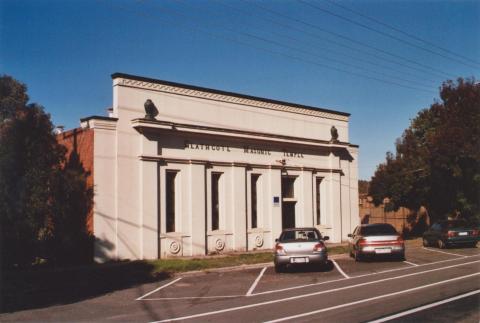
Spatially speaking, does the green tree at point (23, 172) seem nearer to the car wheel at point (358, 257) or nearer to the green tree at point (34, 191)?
the green tree at point (34, 191)

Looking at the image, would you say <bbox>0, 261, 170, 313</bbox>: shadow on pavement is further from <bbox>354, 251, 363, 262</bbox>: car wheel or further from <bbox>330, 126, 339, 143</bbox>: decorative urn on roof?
<bbox>330, 126, 339, 143</bbox>: decorative urn on roof

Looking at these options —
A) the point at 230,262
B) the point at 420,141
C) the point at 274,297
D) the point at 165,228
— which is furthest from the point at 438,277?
the point at 420,141

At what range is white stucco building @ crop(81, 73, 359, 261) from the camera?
62.2 feet

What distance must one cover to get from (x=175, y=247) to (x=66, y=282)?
6367 mm

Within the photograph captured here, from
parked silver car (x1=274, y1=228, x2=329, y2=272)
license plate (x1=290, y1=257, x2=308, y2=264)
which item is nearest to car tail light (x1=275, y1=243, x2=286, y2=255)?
parked silver car (x1=274, y1=228, x2=329, y2=272)

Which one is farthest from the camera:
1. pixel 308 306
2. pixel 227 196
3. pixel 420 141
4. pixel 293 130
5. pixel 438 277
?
pixel 420 141

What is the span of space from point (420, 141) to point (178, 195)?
19662mm

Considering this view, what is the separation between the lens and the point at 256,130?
24172 millimetres

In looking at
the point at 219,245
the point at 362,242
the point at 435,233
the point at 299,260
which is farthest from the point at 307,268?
the point at 435,233

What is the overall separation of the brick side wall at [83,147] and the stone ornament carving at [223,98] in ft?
7.91

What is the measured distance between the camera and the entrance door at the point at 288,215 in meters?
25.4

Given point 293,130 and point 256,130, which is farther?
point 293,130

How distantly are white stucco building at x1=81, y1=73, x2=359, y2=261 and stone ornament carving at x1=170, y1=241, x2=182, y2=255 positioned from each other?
0.04m

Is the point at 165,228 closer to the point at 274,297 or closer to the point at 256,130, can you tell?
the point at 256,130
